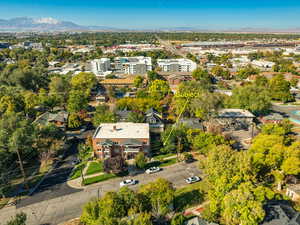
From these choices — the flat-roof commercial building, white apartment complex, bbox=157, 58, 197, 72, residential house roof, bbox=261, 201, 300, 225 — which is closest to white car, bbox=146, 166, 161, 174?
the flat-roof commercial building

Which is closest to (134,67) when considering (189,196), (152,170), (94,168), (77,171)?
(94,168)

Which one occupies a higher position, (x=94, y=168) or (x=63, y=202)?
(x=94, y=168)

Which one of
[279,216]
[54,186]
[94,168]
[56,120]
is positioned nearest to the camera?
[279,216]

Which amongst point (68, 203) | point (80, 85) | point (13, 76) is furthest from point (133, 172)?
point (13, 76)

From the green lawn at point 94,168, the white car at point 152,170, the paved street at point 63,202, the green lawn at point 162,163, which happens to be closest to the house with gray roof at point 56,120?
the green lawn at point 94,168

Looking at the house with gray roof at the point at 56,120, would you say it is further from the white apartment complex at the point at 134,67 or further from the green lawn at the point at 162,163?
the white apartment complex at the point at 134,67

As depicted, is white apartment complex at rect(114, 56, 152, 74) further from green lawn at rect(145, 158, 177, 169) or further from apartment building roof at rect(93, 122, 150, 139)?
green lawn at rect(145, 158, 177, 169)

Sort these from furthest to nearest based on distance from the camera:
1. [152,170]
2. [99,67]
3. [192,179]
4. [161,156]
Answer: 1. [99,67]
2. [161,156]
3. [152,170]
4. [192,179]

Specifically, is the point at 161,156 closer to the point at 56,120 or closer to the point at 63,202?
the point at 63,202
